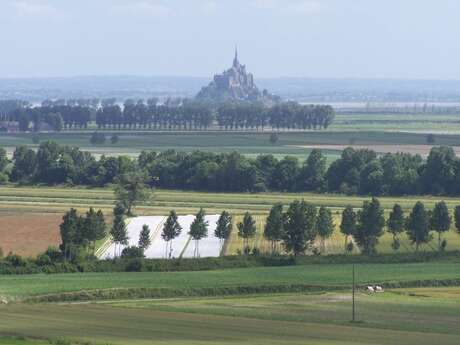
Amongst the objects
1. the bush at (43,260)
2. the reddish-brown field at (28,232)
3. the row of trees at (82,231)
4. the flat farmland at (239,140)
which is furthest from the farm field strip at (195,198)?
the bush at (43,260)

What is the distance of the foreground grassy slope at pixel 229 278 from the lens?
155 feet

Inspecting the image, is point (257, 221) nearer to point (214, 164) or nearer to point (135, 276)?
point (135, 276)

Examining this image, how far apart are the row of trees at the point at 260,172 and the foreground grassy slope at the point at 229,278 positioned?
3057cm

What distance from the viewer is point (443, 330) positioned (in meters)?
38.7

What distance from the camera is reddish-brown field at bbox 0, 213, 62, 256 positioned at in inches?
2288

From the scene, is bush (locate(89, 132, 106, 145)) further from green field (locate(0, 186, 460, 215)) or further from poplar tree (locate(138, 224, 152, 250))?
poplar tree (locate(138, 224, 152, 250))

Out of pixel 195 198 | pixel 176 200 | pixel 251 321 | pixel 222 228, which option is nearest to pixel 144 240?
pixel 222 228

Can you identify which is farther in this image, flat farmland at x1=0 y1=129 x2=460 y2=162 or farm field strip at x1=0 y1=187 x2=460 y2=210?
flat farmland at x1=0 y1=129 x2=460 y2=162

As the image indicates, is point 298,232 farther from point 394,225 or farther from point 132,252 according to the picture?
point 132,252

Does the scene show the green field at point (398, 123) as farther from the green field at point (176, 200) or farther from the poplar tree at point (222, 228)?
the poplar tree at point (222, 228)

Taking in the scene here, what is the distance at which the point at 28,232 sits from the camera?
6241 cm

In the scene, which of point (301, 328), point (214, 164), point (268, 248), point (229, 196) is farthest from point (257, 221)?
point (301, 328)

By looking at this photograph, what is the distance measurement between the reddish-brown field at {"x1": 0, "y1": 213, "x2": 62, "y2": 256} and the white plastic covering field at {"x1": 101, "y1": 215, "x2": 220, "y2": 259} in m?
2.68

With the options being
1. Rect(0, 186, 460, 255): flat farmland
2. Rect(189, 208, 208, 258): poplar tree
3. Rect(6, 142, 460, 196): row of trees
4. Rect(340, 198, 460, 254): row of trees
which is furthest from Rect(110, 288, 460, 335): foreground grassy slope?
Rect(6, 142, 460, 196): row of trees
